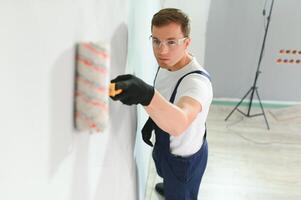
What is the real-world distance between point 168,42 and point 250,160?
77.0 inches

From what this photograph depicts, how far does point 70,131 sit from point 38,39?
0.24 meters

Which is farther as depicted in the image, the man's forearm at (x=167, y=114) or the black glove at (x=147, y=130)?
the black glove at (x=147, y=130)

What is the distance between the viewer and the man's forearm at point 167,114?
1.03 metres

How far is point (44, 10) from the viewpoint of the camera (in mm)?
546

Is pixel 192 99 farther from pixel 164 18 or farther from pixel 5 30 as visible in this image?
pixel 5 30

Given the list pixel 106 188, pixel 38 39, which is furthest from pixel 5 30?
pixel 106 188

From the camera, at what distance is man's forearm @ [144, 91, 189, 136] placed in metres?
1.03

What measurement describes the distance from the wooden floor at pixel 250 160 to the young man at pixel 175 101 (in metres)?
0.78

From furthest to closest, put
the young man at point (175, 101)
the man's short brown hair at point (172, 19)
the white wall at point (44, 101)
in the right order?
the man's short brown hair at point (172, 19) < the young man at point (175, 101) < the white wall at point (44, 101)

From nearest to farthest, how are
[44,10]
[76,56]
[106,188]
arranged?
[44,10], [76,56], [106,188]

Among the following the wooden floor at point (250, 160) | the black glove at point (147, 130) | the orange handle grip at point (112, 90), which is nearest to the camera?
the orange handle grip at point (112, 90)

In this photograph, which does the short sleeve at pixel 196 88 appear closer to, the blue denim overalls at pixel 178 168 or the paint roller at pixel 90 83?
the blue denim overalls at pixel 178 168

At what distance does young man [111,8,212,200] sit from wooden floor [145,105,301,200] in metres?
0.78

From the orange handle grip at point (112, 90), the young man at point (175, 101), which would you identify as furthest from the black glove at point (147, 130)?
the orange handle grip at point (112, 90)
